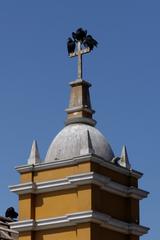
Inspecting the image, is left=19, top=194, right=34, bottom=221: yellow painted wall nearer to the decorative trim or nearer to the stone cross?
the decorative trim

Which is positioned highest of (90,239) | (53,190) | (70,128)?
(70,128)

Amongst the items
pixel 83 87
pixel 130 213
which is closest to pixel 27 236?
pixel 130 213

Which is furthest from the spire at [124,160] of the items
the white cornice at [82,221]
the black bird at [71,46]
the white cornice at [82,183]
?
the black bird at [71,46]

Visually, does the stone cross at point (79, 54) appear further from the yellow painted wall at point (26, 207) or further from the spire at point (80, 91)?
the yellow painted wall at point (26, 207)

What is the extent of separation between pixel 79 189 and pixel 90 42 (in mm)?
6137

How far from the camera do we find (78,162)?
1126 inches

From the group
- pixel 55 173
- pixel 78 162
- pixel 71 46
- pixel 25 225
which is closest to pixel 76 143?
pixel 78 162

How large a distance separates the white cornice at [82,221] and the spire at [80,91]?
3.94 meters

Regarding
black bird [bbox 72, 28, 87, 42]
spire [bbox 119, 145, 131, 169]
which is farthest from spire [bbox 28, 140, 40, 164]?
black bird [bbox 72, 28, 87, 42]

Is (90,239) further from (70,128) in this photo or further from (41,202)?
(70,128)

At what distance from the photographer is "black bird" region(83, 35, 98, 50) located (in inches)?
1235

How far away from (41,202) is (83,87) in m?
4.74

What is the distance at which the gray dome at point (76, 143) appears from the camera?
2947 cm

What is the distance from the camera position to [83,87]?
102 feet
